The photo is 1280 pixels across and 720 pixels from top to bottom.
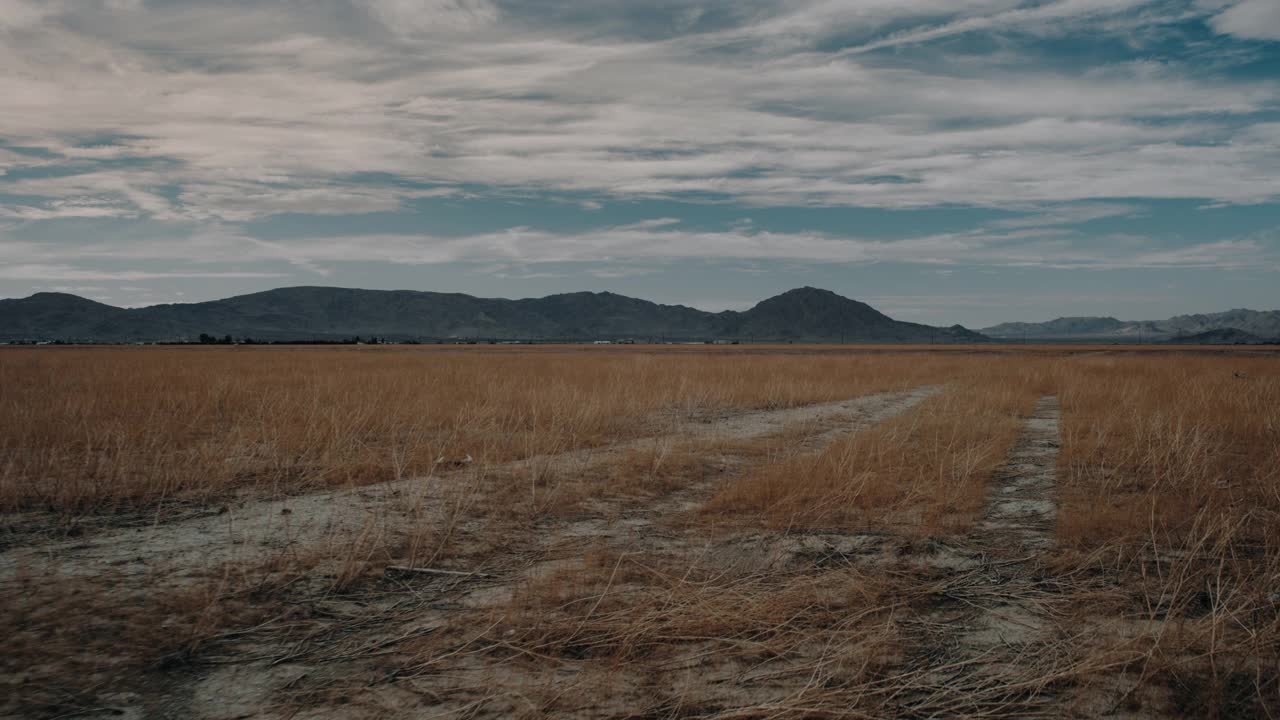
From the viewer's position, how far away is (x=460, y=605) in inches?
161

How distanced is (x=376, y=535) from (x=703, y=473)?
12.9 feet

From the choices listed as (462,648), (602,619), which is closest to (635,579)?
(602,619)

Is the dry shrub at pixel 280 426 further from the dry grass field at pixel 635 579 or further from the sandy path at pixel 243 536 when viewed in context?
the sandy path at pixel 243 536

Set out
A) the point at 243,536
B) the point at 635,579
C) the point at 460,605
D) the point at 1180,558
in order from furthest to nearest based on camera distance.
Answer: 1. the point at 243,536
2. the point at 1180,558
3. the point at 635,579
4. the point at 460,605

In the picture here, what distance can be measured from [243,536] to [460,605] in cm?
244

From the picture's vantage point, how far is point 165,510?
21.2ft

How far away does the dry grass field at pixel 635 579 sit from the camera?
3121 mm

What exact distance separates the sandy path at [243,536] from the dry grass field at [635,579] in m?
0.03

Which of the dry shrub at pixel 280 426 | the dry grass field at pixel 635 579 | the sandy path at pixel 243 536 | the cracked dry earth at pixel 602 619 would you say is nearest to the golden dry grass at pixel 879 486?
the dry grass field at pixel 635 579

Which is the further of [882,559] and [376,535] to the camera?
[376,535]

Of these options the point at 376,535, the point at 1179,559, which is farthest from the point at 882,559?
the point at 376,535

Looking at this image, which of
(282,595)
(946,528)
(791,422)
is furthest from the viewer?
(791,422)

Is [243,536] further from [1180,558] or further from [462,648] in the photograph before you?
[1180,558]

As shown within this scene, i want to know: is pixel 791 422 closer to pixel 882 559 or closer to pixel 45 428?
pixel 882 559
